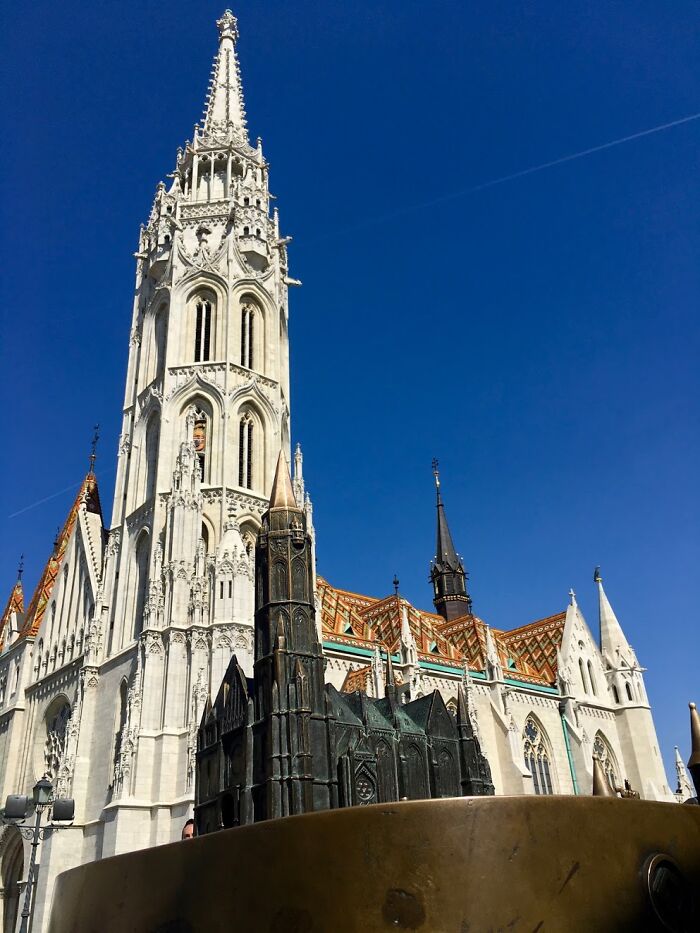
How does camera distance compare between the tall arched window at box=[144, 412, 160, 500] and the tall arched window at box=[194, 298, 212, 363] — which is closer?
the tall arched window at box=[144, 412, 160, 500]

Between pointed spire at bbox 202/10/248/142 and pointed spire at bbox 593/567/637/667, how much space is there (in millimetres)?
35366

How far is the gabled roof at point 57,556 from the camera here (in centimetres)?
3919

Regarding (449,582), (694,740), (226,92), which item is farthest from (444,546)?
(694,740)

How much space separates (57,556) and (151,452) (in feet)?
31.7

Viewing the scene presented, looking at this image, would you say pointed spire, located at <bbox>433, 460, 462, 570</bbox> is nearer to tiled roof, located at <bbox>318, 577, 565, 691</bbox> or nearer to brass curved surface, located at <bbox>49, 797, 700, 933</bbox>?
tiled roof, located at <bbox>318, 577, 565, 691</bbox>

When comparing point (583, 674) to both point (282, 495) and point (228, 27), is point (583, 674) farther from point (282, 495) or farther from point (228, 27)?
point (228, 27)

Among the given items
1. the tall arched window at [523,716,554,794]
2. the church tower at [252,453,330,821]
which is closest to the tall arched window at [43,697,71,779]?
the church tower at [252,453,330,821]

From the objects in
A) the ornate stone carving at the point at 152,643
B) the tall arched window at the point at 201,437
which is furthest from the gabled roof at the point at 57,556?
the ornate stone carving at the point at 152,643

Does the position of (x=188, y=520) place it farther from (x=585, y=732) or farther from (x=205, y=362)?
(x=585, y=732)

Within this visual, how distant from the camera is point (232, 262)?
40344 millimetres

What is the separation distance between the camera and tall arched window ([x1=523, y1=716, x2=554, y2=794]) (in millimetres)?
40094

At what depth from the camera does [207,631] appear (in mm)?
29250

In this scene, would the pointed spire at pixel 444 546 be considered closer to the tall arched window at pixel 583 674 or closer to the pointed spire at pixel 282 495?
the tall arched window at pixel 583 674

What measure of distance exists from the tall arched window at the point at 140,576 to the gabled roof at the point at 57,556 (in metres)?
6.45
